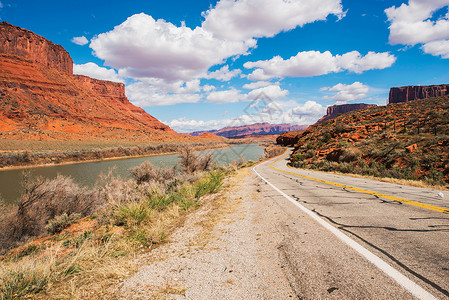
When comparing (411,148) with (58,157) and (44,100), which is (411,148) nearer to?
(58,157)

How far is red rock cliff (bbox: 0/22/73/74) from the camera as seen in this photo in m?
85.4

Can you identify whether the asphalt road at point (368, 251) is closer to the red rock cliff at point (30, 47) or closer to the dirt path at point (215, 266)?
the dirt path at point (215, 266)

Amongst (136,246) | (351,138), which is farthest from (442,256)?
(351,138)

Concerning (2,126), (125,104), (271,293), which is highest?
(125,104)

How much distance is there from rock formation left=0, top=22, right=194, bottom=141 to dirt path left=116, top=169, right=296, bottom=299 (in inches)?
2753

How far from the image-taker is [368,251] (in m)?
2.67

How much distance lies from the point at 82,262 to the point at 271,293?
287 cm

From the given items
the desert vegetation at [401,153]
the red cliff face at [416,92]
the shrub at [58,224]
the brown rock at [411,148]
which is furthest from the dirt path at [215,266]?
the red cliff face at [416,92]

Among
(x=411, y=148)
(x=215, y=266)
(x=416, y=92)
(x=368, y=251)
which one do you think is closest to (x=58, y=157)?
(x=215, y=266)

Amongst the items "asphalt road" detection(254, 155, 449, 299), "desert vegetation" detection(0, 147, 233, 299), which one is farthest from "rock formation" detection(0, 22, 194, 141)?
"asphalt road" detection(254, 155, 449, 299)

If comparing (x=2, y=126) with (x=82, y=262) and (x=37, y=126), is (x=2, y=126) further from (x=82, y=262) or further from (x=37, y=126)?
(x=82, y=262)

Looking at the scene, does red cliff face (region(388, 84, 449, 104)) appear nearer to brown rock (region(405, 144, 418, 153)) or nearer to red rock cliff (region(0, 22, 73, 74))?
brown rock (region(405, 144, 418, 153))

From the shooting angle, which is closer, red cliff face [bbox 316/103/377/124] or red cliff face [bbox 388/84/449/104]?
red cliff face [bbox 388/84/449/104]

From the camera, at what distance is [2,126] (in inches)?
2178
